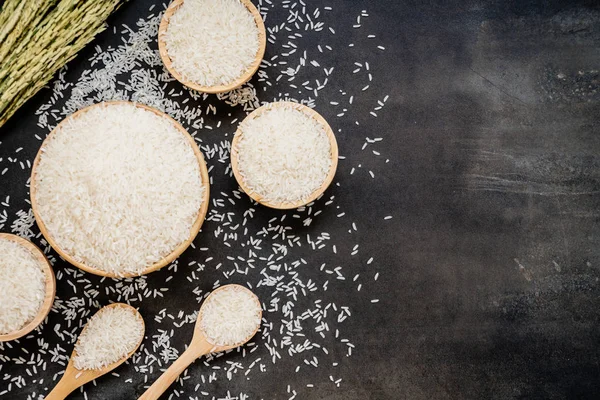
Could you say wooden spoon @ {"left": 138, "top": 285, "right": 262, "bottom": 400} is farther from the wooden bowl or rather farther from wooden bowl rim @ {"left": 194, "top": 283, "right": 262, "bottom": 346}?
the wooden bowl

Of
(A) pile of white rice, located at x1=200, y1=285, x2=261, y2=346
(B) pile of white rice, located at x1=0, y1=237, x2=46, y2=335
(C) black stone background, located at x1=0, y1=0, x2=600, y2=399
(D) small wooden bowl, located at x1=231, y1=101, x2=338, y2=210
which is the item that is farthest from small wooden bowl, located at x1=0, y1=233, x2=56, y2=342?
(D) small wooden bowl, located at x1=231, y1=101, x2=338, y2=210

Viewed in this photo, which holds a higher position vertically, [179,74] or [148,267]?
[179,74]

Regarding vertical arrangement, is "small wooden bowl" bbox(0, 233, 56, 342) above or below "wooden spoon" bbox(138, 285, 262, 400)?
above

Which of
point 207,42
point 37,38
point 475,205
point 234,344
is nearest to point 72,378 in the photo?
point 234,344

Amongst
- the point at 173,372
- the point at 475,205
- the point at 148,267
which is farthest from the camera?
the point at 475,205

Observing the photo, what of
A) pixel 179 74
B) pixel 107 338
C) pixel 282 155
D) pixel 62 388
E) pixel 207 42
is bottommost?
pixel 62 388

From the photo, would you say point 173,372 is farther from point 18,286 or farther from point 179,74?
point 179,74

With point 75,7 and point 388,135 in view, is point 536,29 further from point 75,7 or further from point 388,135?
point 75,7
